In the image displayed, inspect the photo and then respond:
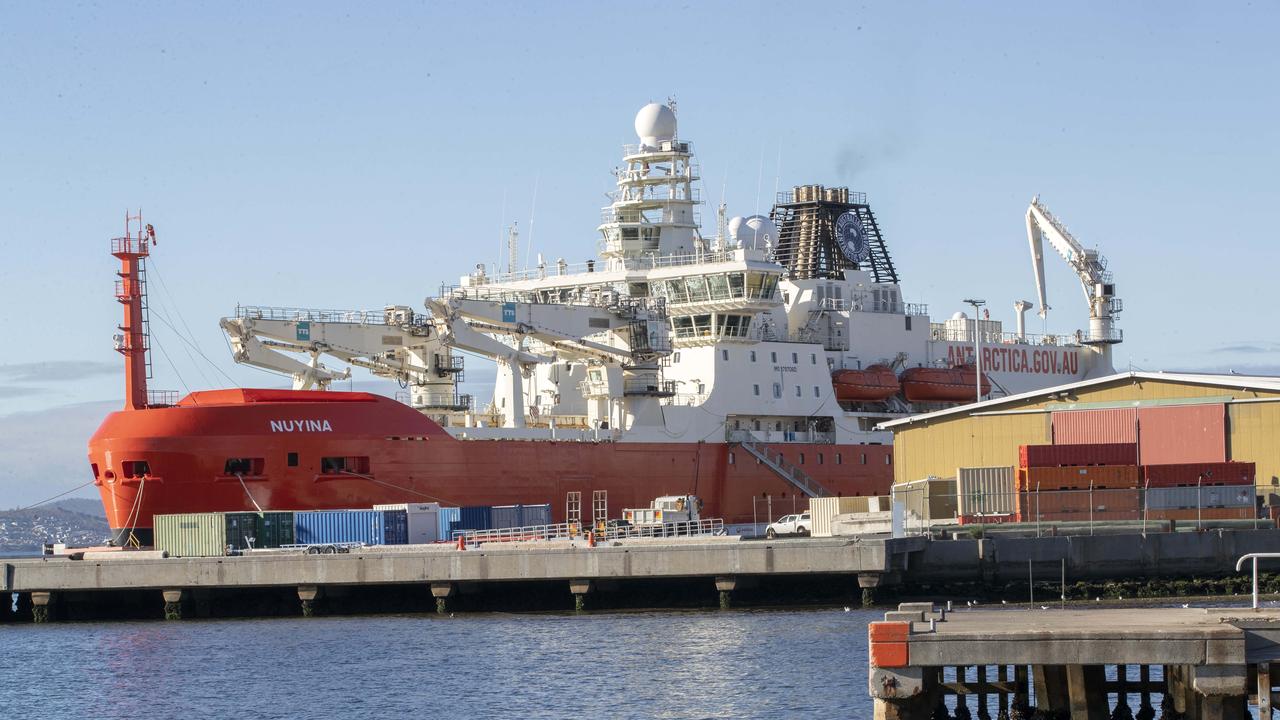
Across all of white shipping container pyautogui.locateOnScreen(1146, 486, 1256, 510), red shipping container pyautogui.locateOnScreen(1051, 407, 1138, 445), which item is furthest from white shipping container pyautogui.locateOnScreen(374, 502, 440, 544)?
white shipping container pyautogui.locateOnScreen(1146, 486, 1256, 510)

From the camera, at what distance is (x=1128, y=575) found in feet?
132

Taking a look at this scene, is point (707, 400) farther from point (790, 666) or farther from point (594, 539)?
point (790, 666)

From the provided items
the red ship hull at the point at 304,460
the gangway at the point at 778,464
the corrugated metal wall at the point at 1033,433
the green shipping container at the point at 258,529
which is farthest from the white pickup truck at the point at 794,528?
the green shipping container at the point at 258,529

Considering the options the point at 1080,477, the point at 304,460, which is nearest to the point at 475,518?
the point at 304,460

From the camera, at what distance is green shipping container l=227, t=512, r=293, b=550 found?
44344 millimetres

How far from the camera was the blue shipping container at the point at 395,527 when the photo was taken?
45938 mm

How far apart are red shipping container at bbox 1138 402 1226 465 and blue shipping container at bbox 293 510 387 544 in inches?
805

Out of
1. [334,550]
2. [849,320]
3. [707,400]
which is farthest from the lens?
[849,320]

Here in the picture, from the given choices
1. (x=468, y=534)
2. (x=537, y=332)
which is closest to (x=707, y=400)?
(x=537, y=332)

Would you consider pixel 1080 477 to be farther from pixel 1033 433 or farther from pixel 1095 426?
pixel 1033 433

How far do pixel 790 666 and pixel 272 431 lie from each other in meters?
21.6

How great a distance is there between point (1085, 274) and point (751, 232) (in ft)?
58.5

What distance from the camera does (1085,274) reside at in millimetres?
74812

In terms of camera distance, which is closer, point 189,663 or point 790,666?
point 790,666
